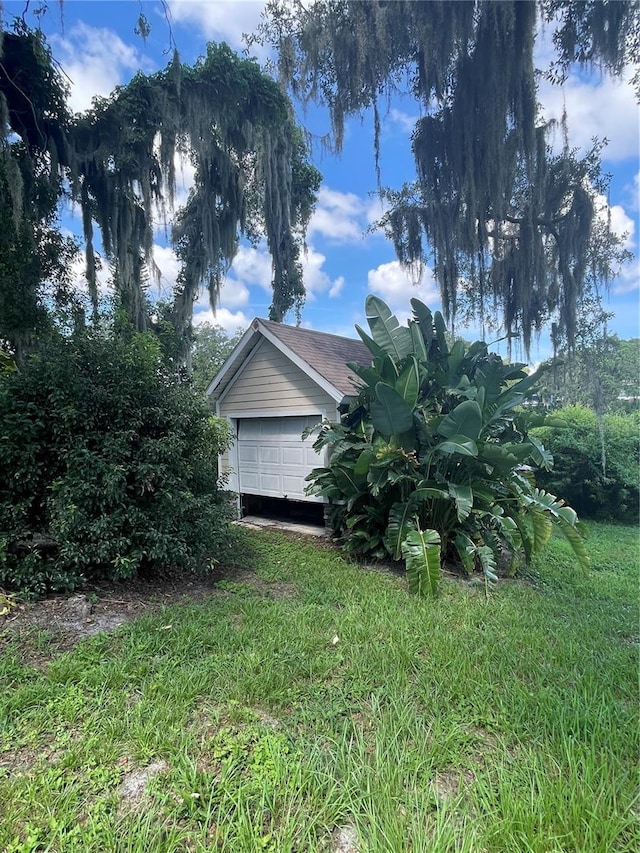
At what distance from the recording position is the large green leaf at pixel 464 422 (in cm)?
484

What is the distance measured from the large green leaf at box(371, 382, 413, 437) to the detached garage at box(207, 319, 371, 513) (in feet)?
6.01

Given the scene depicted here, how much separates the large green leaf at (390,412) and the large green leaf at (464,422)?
1.48 ft

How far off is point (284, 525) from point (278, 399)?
2.62 meters

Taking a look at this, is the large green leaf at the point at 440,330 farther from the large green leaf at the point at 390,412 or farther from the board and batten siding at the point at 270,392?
the board and batten siding at the point at 270,392

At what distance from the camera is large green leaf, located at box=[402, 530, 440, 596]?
4.41 m

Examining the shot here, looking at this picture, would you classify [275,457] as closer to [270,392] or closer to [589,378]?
[270,392]

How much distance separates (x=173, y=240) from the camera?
44.8 feet

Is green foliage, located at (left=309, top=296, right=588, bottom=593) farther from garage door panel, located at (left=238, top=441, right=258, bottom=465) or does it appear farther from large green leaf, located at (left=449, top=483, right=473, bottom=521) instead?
garage door panel, located at (left=238, top=441, right=258, bottom=465)

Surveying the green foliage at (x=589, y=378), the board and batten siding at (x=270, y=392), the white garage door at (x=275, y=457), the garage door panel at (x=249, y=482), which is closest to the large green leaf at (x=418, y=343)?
the board and batten siding at (x=270, y=392)

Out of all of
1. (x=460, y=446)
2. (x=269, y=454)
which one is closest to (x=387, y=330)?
(x=460, y=446)

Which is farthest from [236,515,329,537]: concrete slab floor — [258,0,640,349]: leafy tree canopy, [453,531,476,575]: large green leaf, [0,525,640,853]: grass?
[258,0,640,349]: leafy tree canopy

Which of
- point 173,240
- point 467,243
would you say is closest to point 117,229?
point 173,240

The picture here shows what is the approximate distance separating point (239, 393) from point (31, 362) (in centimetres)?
488

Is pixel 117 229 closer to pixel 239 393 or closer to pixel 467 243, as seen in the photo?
pixel 239 393
